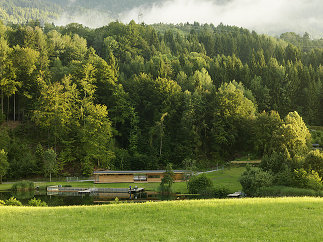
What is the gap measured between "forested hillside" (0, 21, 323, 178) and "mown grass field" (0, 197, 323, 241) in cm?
3301

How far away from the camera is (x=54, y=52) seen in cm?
9112

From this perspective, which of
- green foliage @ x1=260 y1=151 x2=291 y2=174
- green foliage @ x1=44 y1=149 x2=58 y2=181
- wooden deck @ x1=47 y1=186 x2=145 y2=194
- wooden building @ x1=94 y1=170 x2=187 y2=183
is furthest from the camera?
wooden building @ x1=94 y1=170 x2=187 y2=183

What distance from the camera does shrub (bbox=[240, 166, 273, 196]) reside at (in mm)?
44531

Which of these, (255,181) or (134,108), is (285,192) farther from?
(134,108)

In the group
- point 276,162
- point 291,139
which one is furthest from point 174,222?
point 291,139

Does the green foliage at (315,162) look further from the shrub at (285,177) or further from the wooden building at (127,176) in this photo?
the wooden building at (127,176)

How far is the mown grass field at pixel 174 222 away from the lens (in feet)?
58.1

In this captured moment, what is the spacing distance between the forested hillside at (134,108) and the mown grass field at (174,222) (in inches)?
1299

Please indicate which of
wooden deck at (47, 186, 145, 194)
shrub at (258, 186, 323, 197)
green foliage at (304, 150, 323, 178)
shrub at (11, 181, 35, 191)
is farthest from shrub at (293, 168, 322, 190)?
shrub at (11, 181, 35, 191)

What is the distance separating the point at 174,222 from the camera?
20562mm

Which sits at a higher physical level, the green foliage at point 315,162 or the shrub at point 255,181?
the green foliage at point 315,162

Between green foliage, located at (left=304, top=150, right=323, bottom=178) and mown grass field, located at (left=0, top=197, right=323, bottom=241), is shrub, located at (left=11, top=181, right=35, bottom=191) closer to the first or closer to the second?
mown grass field, located at (left=0, top=197, right=323, bottom=241)

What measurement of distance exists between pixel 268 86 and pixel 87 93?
148ft

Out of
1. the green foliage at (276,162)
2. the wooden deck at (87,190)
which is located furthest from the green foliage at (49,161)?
the green foliage at (276,162)
